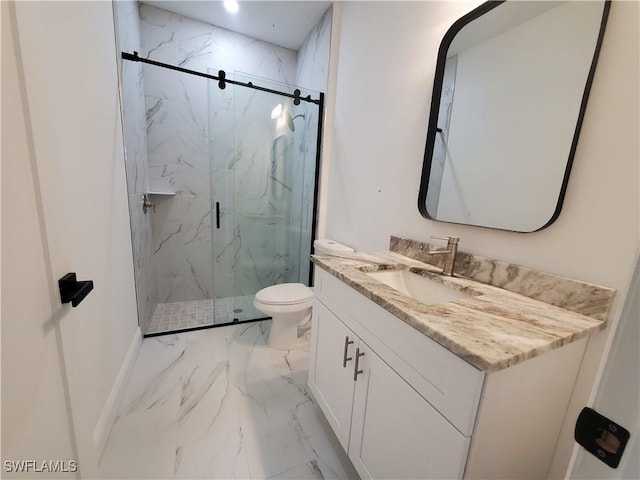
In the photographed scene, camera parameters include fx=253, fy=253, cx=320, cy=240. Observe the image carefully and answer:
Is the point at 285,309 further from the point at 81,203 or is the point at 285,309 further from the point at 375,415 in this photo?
the point at 81,203

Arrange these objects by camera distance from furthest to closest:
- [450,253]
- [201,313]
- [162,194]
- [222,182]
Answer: [201,313] → [162,194] → [222,182] → [450,253]

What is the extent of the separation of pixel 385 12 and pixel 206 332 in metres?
2.60

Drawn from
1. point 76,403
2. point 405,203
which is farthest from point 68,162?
point 405,203

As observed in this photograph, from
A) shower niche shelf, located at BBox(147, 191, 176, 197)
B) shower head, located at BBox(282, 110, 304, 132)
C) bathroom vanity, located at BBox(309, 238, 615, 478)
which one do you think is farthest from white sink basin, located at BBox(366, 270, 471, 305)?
shower niche shelf, located at BBox(147, 191, 176, 197)

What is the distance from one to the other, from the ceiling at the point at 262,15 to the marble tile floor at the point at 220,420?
2.66 m

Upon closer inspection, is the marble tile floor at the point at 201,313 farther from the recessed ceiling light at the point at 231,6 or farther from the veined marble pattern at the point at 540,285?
the recessed ceiling light at the point at 231,6

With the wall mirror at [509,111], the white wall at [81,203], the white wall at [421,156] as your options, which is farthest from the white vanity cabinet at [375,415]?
the white wall at [81,203]

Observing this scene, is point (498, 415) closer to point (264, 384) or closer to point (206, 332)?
point (264, 384)

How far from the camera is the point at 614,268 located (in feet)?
2.27

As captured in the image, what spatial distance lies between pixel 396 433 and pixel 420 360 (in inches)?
11.7

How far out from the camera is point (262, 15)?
2.08m

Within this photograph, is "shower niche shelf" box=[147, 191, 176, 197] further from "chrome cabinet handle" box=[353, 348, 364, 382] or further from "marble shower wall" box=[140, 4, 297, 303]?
"chrome cabinet handle" box=[353, 348, 364, 382]

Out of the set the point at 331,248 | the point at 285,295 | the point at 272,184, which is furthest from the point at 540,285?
the point at 272,184

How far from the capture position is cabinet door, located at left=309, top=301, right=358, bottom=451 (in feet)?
3.37
